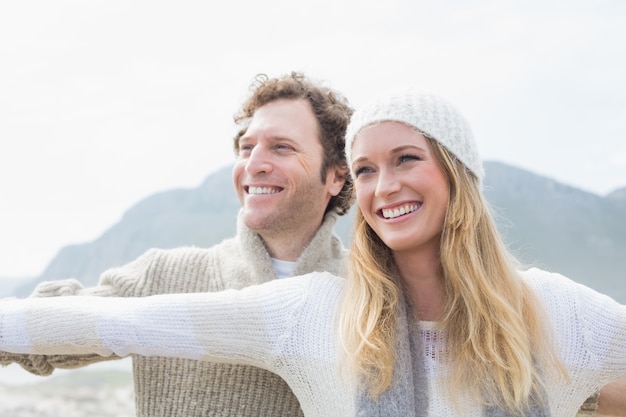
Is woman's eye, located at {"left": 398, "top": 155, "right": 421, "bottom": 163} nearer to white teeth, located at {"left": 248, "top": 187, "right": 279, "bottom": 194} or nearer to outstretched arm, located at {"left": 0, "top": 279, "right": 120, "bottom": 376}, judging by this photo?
white teeth, located at {"left": 248, "top": 187, "right": 279, "bottom": 194}

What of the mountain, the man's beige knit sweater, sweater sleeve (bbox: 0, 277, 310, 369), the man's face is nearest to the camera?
sweater sleeve (bbox: 0, 277, 310, 369)

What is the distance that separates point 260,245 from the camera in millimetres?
2689

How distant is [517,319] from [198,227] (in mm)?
82310

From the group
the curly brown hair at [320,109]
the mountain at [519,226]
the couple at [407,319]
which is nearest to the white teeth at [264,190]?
the curly brown hair at [320,109]

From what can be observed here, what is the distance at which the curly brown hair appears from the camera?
2.91 meters

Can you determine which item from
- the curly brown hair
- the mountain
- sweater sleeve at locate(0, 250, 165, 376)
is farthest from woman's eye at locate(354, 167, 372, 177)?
the mountain

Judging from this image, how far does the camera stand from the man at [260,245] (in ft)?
8.12

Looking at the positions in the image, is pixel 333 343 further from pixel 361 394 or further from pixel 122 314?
pixel 122 314

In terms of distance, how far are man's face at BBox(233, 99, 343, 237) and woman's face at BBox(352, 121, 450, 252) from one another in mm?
693

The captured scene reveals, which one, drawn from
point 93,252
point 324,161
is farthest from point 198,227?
point 324,161

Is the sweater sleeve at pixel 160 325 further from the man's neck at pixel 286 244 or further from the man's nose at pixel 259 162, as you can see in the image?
the man's nose at pixel 259 162

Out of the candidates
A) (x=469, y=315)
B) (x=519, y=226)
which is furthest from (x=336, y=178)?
(x=519, y=226)

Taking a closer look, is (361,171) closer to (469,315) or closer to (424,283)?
(424,283)

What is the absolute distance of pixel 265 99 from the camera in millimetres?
2895
